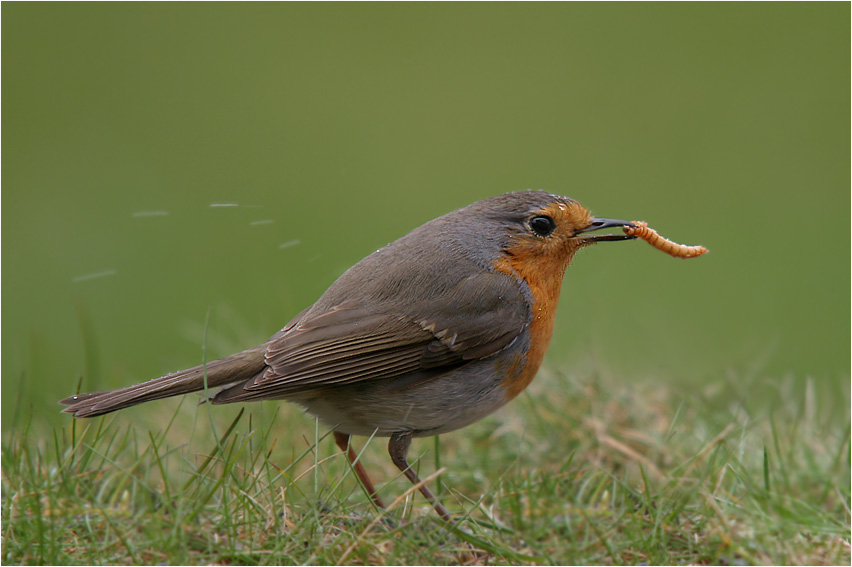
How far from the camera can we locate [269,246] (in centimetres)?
991

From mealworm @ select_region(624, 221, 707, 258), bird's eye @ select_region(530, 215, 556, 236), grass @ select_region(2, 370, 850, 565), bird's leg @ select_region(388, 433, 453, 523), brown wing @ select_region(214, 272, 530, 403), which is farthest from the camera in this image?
mealworm @ select_region(624, 221, 707, 258)

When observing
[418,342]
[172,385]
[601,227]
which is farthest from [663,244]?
[172,385]

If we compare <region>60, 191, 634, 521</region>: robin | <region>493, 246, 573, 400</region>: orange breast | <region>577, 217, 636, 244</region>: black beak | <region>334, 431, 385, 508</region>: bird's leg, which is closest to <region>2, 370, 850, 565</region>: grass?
<region>334, 431, 385, 508</region>: bird's leg

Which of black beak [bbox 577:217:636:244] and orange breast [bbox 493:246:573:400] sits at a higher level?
black beak [bbox 577:217:636:244]

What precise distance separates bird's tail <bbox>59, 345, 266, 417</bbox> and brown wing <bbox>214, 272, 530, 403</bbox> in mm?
60

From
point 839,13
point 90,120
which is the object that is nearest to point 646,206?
point 839,13

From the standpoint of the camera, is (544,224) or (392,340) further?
(544,224)

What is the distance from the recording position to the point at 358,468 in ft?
12.6

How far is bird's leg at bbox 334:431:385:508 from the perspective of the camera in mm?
3518

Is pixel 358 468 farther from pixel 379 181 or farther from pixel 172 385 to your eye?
pixel 379 181

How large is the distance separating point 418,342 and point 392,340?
11 cm

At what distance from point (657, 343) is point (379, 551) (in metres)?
3.94

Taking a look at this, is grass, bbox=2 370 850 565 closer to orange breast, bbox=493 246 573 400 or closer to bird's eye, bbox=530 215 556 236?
orange breast, bbox=493 246 573 400

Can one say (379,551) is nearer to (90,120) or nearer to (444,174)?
(444,174)
